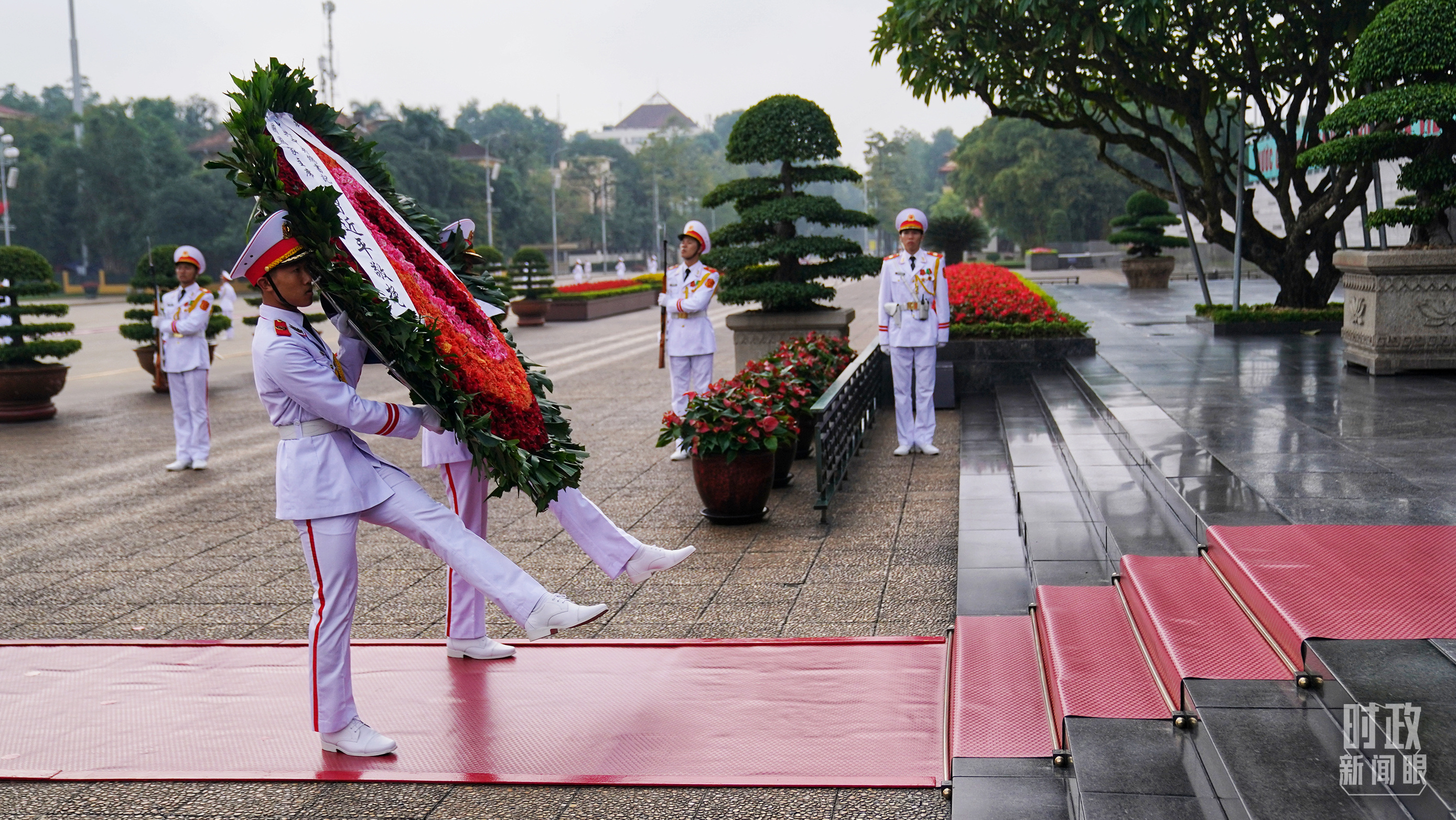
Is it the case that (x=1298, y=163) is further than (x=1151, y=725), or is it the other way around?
(x=1298, y=163)

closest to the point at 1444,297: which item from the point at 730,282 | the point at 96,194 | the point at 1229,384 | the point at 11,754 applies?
the point at 1229,384

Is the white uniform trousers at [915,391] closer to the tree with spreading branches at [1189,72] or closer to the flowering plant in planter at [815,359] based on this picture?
the flowering plant in planter at [815,359]

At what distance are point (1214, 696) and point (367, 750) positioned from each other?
2.94m

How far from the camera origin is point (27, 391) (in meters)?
13.9

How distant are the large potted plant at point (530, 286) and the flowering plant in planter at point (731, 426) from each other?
2324cm

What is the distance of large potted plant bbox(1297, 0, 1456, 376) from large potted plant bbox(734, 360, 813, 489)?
4945 millimetres

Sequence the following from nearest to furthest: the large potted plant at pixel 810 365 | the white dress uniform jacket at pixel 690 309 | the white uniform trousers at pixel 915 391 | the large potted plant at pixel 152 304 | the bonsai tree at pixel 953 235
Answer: the white uniform trousers at pixel 915 391 < the large potted plant at pixel 810 365 < the white dress uniform jacket at pixel 690 309 < the large potted plant at pixel 152 304 < the bonsai tree at pixel 953 235

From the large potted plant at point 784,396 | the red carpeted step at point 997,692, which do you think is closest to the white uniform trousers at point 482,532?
the red carpeted step at point 997,692

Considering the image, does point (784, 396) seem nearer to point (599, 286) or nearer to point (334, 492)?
point (334, 492)

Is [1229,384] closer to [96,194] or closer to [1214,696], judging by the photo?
[1214,696]

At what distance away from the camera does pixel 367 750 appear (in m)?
4.21

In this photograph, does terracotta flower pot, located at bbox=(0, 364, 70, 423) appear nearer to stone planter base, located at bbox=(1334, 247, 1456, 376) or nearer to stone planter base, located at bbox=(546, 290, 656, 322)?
stone planter base, located at bbox=(1334, 247, 1456, 376)

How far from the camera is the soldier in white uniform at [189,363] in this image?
10.4 metres

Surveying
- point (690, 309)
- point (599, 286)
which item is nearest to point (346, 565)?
point (690, 309)
